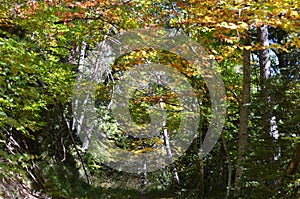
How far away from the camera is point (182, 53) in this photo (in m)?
5.95

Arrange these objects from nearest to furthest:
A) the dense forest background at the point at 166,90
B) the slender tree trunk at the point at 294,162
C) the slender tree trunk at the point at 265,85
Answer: the slender tree trunk at the point at 294,162 → the dense forest background at the point at 166,90 → the slender tree trunk at the point at 265,85

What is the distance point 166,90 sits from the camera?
791cm

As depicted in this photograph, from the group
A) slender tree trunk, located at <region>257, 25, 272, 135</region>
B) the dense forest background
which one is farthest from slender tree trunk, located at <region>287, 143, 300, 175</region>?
slender tree trunk, located at <region>257, 25, 272, 135</region>

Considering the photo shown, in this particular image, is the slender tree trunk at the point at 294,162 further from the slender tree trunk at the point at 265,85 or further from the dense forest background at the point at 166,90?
the slender tree trunk at the point at 265,85

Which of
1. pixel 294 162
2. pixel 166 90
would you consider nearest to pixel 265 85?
pixel 294 162

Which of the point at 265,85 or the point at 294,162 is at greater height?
the point at 265,85

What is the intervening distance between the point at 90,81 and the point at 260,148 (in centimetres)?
491

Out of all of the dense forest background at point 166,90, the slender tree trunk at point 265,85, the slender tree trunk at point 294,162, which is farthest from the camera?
the slender tree trunk at point 265,85

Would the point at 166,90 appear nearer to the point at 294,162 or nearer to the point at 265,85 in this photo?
the point at 265,85

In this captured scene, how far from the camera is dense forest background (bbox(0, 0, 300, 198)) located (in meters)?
3.48

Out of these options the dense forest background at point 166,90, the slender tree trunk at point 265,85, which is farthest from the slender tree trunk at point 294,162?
the slender tree trunk at point 265,85

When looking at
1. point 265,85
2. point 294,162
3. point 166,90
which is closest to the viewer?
point 294,162

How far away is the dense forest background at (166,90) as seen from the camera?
348 cm

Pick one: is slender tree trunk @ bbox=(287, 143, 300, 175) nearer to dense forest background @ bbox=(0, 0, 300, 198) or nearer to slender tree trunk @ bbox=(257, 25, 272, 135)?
dense forest background @ bbox=(0, 0, 300, 198)
